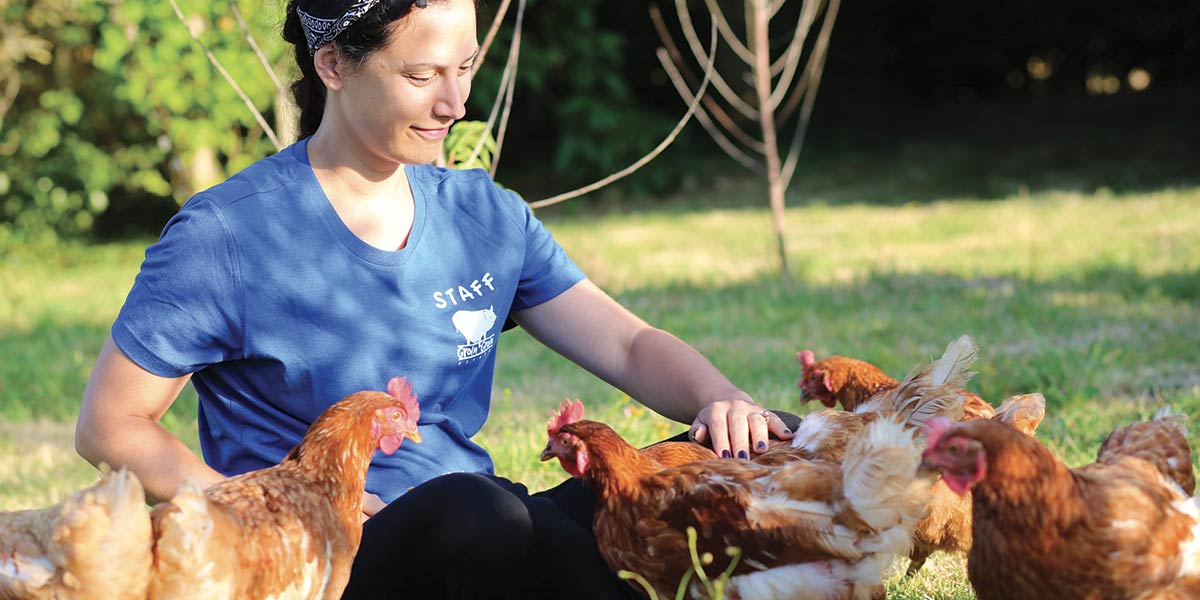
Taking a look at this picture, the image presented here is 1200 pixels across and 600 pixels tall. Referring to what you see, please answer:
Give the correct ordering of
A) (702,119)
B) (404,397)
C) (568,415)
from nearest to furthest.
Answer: (404,397), (568,415), (702,119)

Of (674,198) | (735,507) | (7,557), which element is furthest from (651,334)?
(674,198)

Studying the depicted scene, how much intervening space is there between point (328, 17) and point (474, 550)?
1110 mm

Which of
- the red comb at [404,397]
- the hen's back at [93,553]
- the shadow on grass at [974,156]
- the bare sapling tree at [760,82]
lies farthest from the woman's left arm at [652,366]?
the shadow on grass at [974,156]

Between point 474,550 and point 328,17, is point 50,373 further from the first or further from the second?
point 474,550

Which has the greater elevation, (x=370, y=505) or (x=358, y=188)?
(x=358, y=188)

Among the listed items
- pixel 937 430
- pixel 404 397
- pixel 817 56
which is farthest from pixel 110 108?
pixel 937 430

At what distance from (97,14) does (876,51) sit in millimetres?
10959

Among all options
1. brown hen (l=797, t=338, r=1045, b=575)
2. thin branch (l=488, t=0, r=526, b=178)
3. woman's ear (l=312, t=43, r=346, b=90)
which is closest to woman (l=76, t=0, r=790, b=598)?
woman's ear (l=312, t=43, r=346, b=90)

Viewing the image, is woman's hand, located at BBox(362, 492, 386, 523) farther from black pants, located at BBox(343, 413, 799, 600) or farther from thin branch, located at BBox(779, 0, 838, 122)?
thin branch, located at BBox(779, 0, 838, 122)

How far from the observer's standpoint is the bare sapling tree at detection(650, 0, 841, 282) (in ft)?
22.8

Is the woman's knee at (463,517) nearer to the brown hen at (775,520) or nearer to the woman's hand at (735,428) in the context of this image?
the brown hen at (775,520)

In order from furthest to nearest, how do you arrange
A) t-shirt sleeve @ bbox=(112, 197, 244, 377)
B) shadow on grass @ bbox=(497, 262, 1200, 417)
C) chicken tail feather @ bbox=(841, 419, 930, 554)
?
1. shadow on grass @ bbox=(497, 262, 1200, 417)
2. t-shirt sleeve @ bbox=(112, 197, 244, 377)
3. chicken tail feather @ bbox=(841, 419, 930, 554)

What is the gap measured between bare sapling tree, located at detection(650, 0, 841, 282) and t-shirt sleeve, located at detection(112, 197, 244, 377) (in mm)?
3809

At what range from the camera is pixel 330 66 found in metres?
2.46
